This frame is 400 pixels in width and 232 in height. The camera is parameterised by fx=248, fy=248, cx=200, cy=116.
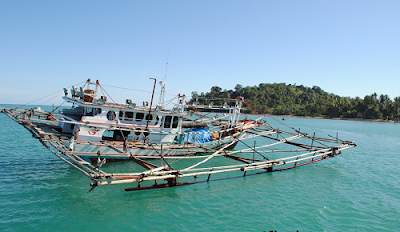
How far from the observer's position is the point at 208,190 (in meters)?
16.4

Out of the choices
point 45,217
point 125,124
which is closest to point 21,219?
point 45,217

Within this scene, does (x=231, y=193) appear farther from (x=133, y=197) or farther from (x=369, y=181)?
(x=369, y=181)

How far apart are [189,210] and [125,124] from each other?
32.7 ft

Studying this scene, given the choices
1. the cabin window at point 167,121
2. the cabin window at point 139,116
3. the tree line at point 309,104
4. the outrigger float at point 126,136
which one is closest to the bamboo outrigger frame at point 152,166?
the outrigger float at point 126,136

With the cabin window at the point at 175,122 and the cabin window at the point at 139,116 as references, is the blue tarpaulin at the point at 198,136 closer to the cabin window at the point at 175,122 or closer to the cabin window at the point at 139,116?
the cabin window at the point at 175,122

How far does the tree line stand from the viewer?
12888 centimetres

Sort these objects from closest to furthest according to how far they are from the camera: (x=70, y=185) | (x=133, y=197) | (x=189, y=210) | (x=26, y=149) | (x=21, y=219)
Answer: (x=21, y=219) → (x=189, y=210) → (x=133, y=197) → (x=70, y=185) → (x=26, y=149)

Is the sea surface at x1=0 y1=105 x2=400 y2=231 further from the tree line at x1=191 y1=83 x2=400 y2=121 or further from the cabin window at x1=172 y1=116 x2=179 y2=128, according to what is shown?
the tree line at x1=191 y1=83 x2=400 y2=121

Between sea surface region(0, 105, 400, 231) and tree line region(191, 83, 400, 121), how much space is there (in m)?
78.1

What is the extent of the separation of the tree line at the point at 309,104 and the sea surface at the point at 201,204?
256ft

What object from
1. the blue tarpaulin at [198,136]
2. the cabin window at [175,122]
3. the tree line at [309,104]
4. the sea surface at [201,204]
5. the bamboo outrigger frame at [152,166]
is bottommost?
the sea surface at [201,204]

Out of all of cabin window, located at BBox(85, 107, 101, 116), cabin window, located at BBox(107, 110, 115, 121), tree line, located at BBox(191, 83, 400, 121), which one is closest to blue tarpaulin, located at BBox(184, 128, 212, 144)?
cabin window, located at BBox(107, 110, 115, 121)

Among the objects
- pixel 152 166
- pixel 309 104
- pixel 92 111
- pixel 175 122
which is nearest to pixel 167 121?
pixel 175 122

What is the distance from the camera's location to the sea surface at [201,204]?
11891 mm
